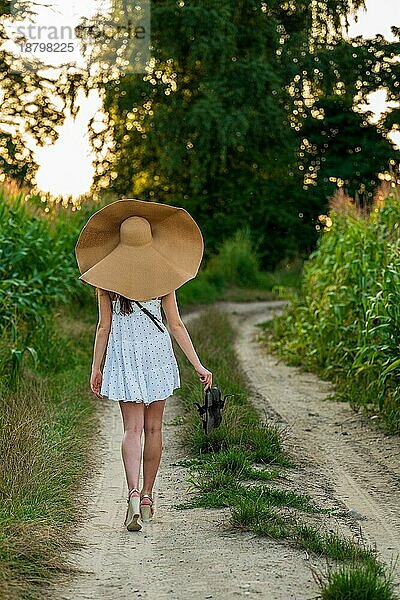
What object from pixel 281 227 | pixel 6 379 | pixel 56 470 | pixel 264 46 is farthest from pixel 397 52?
pixel 56 470

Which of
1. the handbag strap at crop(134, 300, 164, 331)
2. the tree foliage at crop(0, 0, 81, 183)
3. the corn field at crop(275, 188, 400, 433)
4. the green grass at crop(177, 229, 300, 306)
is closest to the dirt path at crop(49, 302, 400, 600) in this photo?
the corn field at crop(275, 188, 400, 433)

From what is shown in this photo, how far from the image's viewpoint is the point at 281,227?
33.0 metres

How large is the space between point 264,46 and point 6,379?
22.9 meters

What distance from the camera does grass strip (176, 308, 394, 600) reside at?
496 centimetres

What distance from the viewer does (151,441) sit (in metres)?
5.96

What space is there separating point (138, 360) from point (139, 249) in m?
0.62

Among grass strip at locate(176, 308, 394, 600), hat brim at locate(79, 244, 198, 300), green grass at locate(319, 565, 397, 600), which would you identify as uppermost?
hat brim at locate(79, 244, 198, 300)

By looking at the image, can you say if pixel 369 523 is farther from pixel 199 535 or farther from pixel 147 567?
pixel 147 567

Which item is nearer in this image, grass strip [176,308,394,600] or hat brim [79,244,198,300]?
grass strip [176,308,394,600]

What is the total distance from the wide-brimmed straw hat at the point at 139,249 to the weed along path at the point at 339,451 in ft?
5.47

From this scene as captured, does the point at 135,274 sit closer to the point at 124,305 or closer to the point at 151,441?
the point at 124,305

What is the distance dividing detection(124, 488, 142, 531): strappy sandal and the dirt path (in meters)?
0.05

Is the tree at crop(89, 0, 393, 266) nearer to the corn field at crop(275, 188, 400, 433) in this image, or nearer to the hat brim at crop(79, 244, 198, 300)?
the corn field at crop(275, 188, 400, 433)

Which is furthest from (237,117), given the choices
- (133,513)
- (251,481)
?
(133,513)
